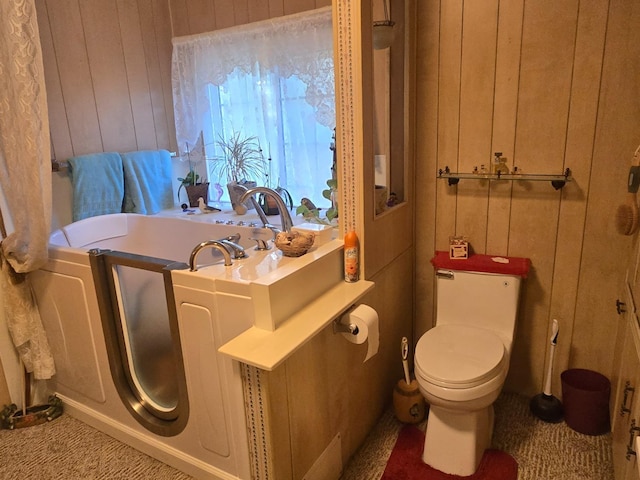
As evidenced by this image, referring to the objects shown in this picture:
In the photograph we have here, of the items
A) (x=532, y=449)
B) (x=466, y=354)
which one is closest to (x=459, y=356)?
(x=466, y=354)

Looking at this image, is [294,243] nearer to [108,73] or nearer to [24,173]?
[24,173]

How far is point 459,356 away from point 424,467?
497mm

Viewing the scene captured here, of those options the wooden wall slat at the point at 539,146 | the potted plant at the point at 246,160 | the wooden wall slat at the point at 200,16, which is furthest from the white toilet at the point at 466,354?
the wooden wall slat at the point at 200,16

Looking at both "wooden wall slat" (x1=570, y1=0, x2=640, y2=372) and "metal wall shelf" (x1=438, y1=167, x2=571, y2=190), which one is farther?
"metal wall shelf" (x1=438, y1=167, x2=571, y2=190)

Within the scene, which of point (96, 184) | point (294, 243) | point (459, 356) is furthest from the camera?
point (96, 184)

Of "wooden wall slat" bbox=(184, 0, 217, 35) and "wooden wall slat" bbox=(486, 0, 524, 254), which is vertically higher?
"wooden wall slat" bbox=(184, 0, 217, 35)

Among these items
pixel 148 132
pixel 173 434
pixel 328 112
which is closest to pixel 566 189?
pixel 328 112

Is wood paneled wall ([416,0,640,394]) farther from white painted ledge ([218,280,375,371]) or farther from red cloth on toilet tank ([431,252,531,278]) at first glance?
white painted ledge ([218,280,375,371])

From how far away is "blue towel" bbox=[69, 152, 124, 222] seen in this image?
104 inches

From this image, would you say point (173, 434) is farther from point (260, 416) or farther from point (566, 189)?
point (566, 189)

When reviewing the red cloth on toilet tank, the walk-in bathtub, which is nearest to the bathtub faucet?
the walk-in bathtub

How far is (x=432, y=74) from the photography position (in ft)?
6.89

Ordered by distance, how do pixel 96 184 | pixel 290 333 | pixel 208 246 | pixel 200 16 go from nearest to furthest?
pixel 290 333 < pixel 208 246 < pixel 96 184 < pixel 200 16

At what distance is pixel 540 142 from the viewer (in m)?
1.96
